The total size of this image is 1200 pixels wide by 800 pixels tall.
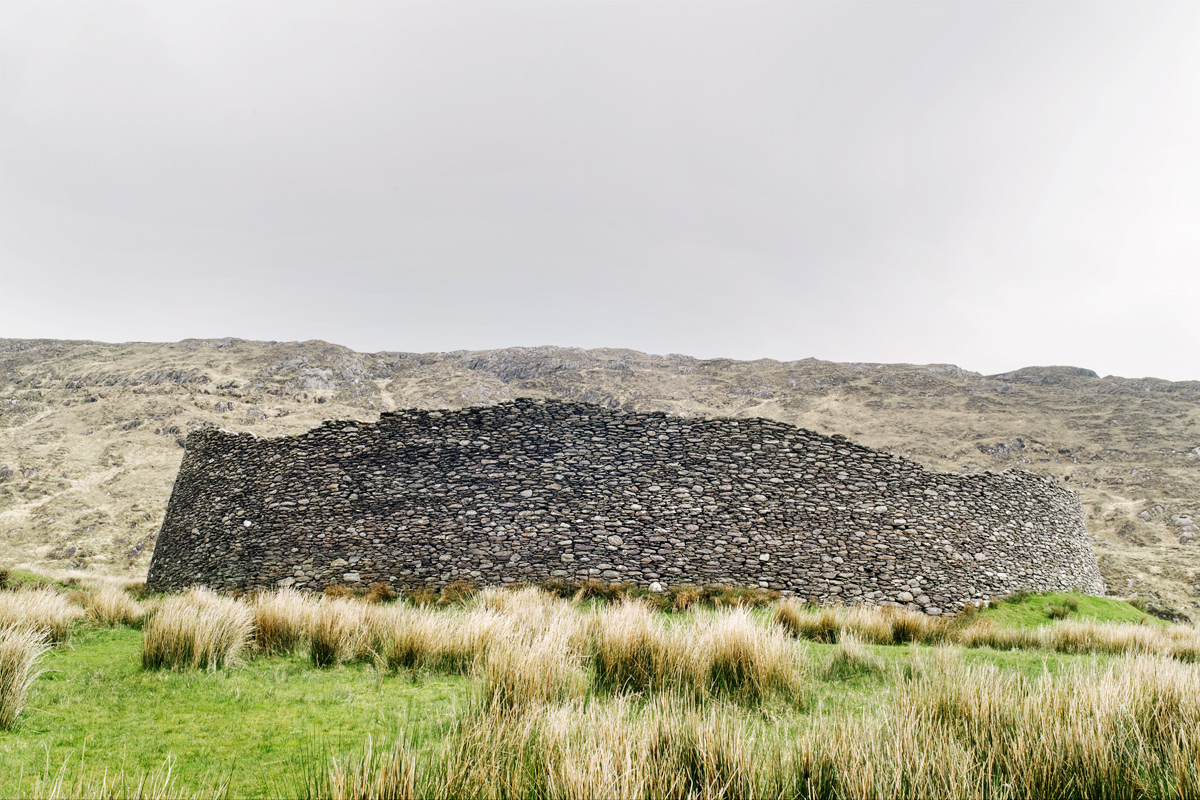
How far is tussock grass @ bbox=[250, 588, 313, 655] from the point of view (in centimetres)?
565

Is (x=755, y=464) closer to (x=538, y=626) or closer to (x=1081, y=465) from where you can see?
(x=538, y=626)

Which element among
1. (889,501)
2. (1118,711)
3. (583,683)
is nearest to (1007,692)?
(1118,711)

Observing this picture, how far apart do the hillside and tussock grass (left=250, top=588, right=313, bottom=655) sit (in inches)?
1078

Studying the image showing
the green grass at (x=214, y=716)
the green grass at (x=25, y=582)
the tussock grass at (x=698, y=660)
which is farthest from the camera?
the green grass at (x=25, y=582)

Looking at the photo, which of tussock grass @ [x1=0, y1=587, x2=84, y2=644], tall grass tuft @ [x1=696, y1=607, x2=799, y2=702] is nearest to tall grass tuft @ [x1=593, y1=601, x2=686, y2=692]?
tall grass tuft @ [x1=696, y1=607, x2=799, y2=702]

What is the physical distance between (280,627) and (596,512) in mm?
Result: 7352

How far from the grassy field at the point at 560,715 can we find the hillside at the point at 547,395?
24.6 meters

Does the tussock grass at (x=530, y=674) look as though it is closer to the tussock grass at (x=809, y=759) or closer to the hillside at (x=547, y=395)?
the tussock grass at (x=809, y=759)

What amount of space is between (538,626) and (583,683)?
4.87ft

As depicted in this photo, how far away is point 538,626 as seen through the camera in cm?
521

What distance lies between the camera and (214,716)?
364cm

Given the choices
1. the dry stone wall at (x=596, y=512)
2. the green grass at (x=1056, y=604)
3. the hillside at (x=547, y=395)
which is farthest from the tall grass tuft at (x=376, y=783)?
the hillside at (x=547, y=395)

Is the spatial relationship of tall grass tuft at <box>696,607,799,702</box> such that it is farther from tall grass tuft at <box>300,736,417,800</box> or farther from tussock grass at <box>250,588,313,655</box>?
tussock grass at <box>250,588,313,655</box>

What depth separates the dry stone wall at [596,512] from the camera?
12.0 meters
